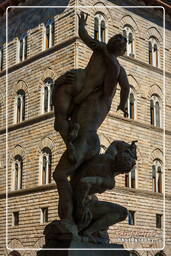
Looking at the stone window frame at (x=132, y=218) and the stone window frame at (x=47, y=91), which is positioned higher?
the stone window frame at (x=47, y=91)

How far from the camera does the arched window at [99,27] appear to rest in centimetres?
2386

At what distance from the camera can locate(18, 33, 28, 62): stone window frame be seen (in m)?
25.9

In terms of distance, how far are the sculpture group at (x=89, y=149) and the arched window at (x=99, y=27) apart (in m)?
18.8

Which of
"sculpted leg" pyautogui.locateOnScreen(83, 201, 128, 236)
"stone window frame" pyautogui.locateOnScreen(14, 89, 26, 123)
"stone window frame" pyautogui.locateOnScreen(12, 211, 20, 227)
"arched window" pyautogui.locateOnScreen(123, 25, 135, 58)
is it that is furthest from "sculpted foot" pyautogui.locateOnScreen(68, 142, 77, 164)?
"arched window" pyautogui.locateOnScreen(123, 25, 135, 58)

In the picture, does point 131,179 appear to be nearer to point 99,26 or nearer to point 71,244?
point 99,26

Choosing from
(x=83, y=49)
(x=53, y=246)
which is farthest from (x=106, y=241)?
(x=83, y=49)

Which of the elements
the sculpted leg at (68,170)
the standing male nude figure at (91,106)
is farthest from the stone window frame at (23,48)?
the sculpted leg at (68,170)

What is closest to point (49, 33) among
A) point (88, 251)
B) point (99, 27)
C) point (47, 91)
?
point (99, 27)

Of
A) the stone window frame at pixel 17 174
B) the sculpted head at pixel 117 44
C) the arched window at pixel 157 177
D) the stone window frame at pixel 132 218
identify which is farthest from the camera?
the arched window at pixel 157 177

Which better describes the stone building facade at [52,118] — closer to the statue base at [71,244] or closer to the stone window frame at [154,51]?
the stone window frame at [154,51]

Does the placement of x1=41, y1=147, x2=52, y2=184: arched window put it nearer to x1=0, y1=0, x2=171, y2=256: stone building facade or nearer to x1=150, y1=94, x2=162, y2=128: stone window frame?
x1=0, y1=0, x2=171, y2=256: stone building facade

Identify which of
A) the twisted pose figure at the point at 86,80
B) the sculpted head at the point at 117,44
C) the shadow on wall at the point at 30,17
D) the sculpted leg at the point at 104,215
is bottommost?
the sculpted leg at the point at 104,215

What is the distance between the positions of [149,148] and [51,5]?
28.1 feet

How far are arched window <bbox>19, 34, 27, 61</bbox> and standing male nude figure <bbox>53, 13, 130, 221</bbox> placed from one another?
2098 centimetres
